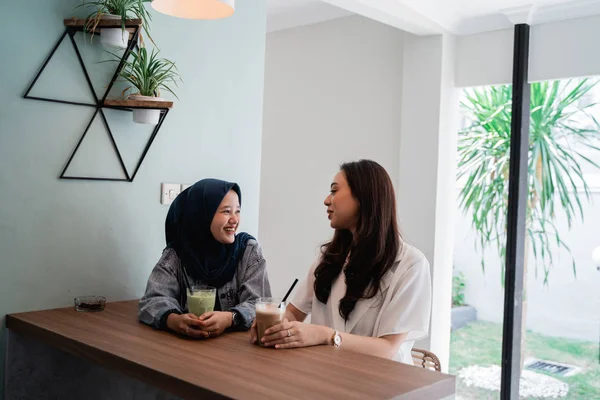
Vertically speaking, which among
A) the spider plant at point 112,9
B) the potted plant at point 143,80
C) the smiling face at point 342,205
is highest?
the spider plant at point 112,9

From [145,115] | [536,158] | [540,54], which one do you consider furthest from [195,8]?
[536,158]

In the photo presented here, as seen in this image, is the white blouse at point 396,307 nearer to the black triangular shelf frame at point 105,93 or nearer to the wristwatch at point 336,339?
the wristwatch at point 336,339

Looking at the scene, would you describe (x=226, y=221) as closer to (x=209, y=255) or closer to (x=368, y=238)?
(x=209, y=255)

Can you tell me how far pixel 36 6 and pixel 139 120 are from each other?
0.52 m

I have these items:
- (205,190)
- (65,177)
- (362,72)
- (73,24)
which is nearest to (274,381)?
(205,190)

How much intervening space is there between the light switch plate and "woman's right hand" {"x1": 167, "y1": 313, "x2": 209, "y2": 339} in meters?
0.78

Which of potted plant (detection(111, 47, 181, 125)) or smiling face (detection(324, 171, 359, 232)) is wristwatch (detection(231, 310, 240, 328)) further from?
potted plant (detection(111, 47, 181, 125))

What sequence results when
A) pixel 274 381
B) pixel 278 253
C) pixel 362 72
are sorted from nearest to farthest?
pixel 274 381 < pixel 362 72 < pixel 278 253

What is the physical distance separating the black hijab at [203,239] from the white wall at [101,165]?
0.36 metres

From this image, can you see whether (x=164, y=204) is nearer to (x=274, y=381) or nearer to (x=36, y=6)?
(x=36, y=6)

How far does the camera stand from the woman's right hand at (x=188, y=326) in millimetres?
1817

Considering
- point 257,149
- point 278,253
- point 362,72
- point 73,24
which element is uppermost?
point 362,72

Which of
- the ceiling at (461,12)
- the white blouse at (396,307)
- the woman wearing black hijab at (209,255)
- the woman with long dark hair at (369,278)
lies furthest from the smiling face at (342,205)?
the ceiling at (461,12)

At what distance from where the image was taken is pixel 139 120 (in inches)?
91.9
